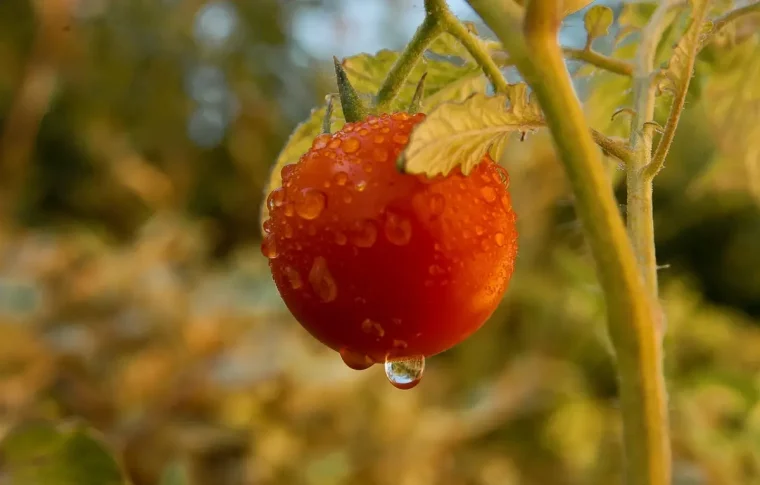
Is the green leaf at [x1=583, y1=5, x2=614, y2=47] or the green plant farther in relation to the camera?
the green leaf at [x1=583, y1=5, x2=614, y2=47]

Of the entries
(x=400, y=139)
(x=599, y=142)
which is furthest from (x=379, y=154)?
(x=599, y=142)

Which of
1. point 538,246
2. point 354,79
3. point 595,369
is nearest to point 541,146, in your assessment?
point 538,246

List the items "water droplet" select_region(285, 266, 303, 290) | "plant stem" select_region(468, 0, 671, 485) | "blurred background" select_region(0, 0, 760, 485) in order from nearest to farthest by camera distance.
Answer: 1. "plant stem" select_region(468, 0, 671, 485)
2. "water droplet" select_region(285, 266, 303, 290)
3. "blurred background" select_region(0, 0, 760, 485)

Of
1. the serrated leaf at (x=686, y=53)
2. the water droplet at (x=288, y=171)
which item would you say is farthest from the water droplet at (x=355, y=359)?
the serrated leaf at (x=686, y=53)

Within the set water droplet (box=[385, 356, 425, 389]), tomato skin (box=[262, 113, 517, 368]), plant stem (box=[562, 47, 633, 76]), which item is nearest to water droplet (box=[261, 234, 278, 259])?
tomato skin (box=[262, 113, 517, 368])

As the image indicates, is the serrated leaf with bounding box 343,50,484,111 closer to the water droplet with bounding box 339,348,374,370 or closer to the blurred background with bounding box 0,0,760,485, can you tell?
the blurred background with bounding box 0,0,760,485

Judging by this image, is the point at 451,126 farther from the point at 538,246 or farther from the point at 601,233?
the point at 538,246

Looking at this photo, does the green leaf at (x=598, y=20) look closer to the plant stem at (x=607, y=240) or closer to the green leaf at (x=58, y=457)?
the plant stem at (x=607, y=240)
